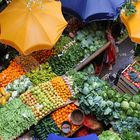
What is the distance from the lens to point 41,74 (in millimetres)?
8875

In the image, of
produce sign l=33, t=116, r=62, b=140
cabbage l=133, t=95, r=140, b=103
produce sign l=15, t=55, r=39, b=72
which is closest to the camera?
produce sign l=33, t=116, r=62, b=140

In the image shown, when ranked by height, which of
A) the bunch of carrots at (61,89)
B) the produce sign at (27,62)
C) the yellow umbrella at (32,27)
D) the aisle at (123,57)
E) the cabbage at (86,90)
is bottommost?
the aisle at (123,57)

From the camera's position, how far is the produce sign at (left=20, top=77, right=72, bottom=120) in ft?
27.1

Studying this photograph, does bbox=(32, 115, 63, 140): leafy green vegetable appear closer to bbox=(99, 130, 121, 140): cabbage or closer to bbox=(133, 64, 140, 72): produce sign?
bbox=(99, 130, 121, 140): cabbage

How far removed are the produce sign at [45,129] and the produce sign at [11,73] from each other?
4.30 feet

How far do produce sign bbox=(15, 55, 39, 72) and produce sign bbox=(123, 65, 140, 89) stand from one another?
7.02 ft

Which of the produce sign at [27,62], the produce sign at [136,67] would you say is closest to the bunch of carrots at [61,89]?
the produce sign at [27,62]

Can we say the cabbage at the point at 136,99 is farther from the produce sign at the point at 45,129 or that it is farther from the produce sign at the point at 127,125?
the produce sign at the point at 45,129

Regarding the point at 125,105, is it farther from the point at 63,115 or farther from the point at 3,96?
the point at 3,96

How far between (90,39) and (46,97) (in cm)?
213

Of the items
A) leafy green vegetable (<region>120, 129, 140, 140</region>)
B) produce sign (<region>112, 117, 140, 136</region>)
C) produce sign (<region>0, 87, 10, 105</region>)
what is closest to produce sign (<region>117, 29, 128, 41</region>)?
produce sign (<region>112, 117, 140, 136</region>)

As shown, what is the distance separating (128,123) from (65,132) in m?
1.36

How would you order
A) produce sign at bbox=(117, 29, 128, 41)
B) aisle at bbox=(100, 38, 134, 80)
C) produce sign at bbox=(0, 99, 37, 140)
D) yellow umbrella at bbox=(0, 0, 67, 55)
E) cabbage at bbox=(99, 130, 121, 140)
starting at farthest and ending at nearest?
produce sign at bbox=(117, 29, 128, 41)
aisle at bbox=(100, 38, 134, 80)
yellow umbrella at bbox=(0, 0, 67, 55)
produce sign at bbox=(0, 99, 37, 140)
cabbage at bbox=(99, 130, 121, 140)

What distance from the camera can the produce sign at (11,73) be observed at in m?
8.87
